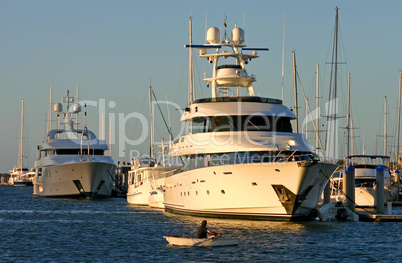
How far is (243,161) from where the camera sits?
3875cm

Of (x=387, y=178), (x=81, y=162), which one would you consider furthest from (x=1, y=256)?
(x=387, y=178)

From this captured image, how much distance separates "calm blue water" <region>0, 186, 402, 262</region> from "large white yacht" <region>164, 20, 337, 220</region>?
1052 millimetres

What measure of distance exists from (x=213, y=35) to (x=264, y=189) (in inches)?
583

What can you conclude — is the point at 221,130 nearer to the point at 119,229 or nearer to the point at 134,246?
the point at 119,229

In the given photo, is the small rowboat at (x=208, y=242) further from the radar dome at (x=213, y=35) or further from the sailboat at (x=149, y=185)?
the sailboat at (x=149, y=185)

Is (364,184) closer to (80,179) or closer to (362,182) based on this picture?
(362,182)

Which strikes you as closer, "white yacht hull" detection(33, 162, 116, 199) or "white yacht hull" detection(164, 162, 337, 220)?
"white yacht hull" detection(164, 162, 337, 220)

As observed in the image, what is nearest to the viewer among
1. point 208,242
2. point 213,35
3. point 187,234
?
point 208,242

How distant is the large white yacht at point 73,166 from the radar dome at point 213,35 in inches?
1102

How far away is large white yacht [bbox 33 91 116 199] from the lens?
73.9 metres

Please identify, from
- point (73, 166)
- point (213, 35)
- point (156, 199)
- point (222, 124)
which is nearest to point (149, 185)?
point (156, 199)

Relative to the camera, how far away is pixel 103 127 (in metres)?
104

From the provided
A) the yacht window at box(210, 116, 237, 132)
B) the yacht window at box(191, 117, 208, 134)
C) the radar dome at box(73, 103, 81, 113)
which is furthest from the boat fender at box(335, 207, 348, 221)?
the radar dome at box(73, 103, 81, 113)

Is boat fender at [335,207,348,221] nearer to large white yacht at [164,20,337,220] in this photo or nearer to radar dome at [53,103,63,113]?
large white yacht at [164,20,337,220]
